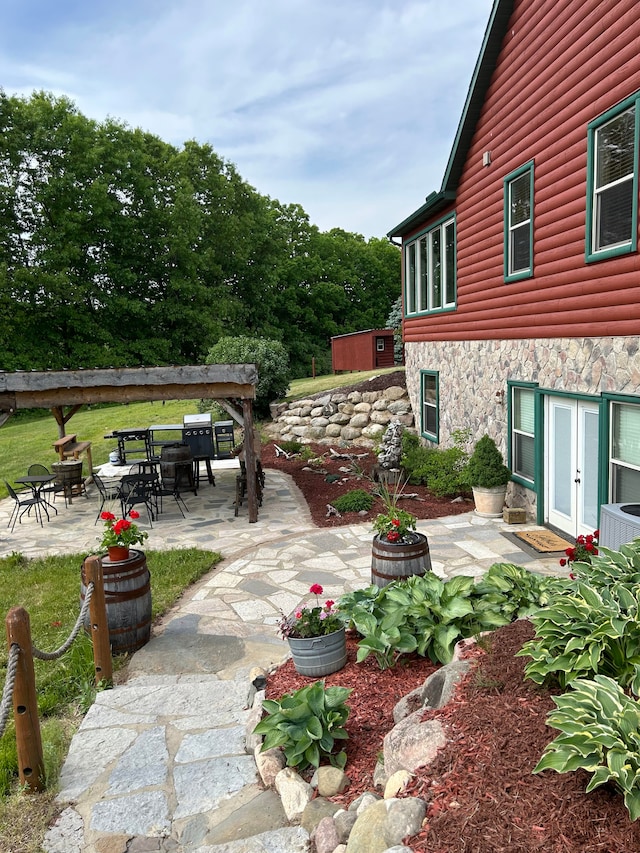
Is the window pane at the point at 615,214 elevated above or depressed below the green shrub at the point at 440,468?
above

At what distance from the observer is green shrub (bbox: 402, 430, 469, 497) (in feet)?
35.3

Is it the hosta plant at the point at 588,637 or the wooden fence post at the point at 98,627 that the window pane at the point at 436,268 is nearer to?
the wooden fence post at the point at 98,627

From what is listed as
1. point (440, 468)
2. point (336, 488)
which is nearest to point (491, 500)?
point (440, 468)

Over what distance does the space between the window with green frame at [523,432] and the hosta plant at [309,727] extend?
6.49 metres

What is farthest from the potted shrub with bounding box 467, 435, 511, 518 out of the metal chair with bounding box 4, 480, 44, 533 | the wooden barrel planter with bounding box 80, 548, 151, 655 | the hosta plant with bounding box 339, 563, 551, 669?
the metal chair with bounding box 4, 480, 44, 533

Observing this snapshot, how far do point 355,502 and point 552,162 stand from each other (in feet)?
19.4

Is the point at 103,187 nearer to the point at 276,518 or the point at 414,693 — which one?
the point at 276,518

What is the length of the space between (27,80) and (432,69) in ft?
78.2

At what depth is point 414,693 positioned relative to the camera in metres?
3.68

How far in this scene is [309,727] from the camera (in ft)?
11.1

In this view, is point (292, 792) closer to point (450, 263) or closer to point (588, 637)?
point (588, 637)

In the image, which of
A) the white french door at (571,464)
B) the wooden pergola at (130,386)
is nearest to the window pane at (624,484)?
the white french door at (571,464)

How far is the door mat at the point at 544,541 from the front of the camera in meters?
7.75

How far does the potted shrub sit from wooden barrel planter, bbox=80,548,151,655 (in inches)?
226
